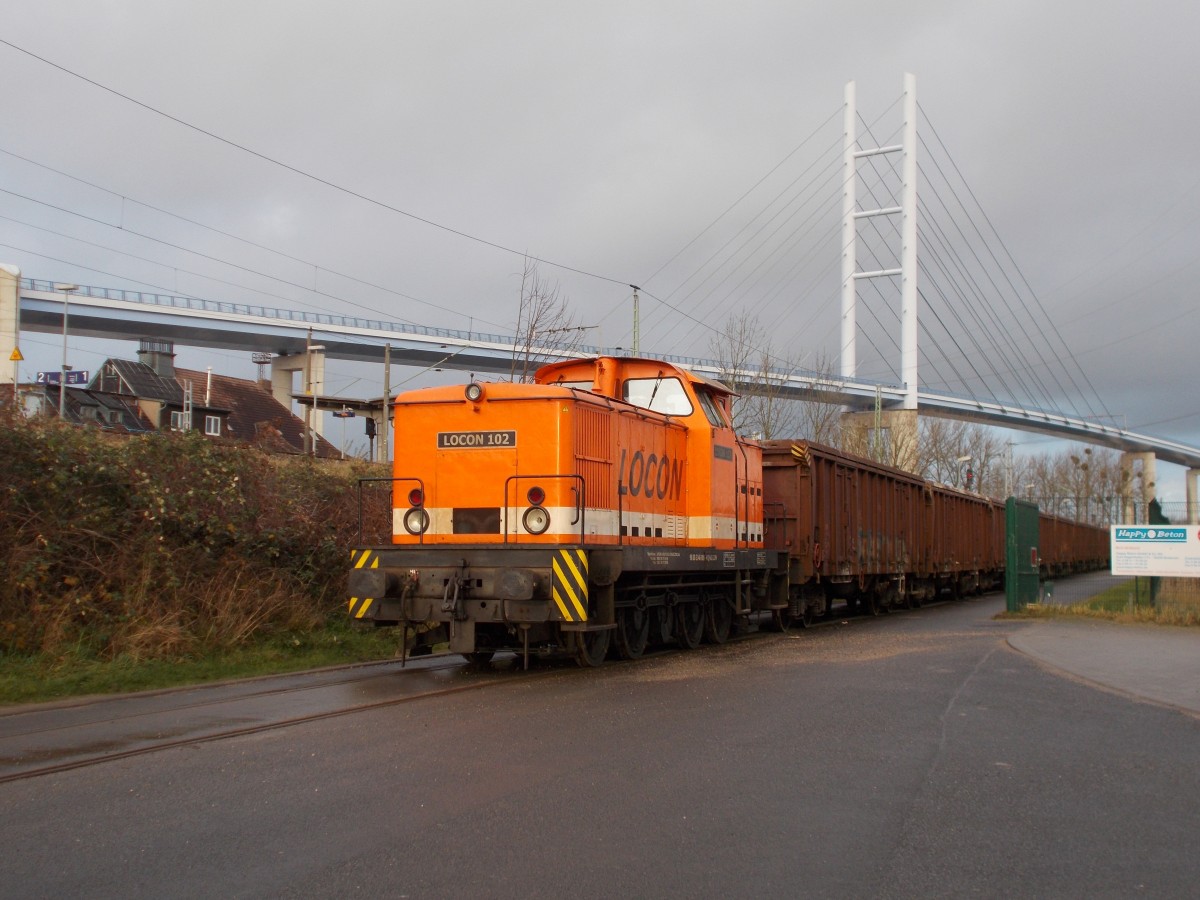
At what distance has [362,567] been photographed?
11125 mm

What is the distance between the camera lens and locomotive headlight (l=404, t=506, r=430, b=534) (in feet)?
37.9

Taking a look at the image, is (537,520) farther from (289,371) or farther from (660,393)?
(289,371)

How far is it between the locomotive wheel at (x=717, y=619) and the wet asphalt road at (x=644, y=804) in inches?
187

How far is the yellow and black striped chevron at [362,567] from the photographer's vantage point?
433 inches

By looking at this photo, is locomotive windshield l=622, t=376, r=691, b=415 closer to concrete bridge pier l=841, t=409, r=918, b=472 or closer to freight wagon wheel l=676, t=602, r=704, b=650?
freight wagon wheel l=676, t=602, r=704, b=650

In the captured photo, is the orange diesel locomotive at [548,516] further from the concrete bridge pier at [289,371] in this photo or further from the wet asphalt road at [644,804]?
the concrete bridge pier at [289,371]

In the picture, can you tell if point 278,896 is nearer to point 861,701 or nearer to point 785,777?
point 785,777

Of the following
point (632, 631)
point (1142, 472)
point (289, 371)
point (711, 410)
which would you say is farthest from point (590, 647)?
point (1142, 472)

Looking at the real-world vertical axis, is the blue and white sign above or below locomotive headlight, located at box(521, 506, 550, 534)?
below

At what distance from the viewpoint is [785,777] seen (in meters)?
6.57

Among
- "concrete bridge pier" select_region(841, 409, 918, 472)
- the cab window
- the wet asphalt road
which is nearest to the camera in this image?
the wet asphalt road

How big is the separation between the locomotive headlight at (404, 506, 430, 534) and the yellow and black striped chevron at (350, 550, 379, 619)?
Result: 649mm

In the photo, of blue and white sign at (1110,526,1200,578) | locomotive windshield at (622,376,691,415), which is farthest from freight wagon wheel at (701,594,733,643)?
blue and white sign at (1110,526,1200,578)

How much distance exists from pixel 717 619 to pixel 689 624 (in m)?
0.98
